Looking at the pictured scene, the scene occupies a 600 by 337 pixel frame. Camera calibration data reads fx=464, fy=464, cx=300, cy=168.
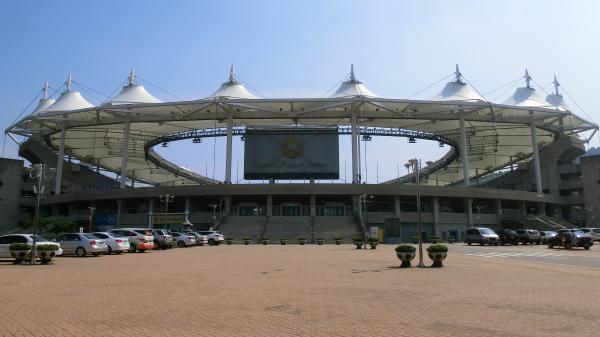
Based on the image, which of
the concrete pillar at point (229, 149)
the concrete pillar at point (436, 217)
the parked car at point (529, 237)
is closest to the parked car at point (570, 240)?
the parked car at point (529, 237)

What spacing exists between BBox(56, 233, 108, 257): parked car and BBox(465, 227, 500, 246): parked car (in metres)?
32.9

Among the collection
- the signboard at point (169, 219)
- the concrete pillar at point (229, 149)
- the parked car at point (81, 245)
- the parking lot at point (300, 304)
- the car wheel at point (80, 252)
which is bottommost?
the parking lot at point (300, 304)

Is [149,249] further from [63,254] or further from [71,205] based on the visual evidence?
[71,205]

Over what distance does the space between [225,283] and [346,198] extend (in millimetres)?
53171

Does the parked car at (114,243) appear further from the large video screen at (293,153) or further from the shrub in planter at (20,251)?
the large video screen at (293,153)

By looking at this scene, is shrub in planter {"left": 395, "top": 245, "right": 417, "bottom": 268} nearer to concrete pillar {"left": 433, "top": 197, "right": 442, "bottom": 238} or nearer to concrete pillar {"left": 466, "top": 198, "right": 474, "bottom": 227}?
concrete pillar {"left": 433, "top": 197, "right": 442, "bottom": 238}

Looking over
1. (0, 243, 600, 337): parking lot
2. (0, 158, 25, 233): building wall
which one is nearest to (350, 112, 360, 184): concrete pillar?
(0, 243, 600, 337): parking lot

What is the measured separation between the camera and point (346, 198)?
219 ft

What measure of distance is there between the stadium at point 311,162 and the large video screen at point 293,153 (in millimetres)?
151

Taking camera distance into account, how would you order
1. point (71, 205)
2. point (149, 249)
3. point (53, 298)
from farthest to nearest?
point (71, 205)
point (149, 249)
point (53, 298)

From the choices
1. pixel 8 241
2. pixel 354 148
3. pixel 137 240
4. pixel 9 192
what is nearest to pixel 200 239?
pixel 137 240

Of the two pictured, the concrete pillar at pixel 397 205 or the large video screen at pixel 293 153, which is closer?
the concrete pillar at pixel 397 205

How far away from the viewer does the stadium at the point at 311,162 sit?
6231cm

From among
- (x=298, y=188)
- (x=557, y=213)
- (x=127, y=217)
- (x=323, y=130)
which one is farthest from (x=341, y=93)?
(x=557, y=213)
